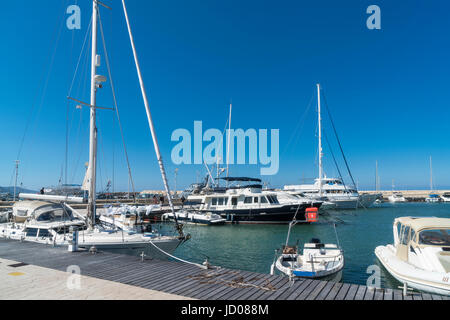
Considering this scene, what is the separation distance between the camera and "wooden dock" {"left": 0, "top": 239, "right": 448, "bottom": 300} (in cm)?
746

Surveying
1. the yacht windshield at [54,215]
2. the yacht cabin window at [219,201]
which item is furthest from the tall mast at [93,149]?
the yacht cabin window at [219,201]

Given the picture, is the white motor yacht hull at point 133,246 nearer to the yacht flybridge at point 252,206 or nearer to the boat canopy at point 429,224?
the boat canopy at point 429,224

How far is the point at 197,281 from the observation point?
859 centimetres

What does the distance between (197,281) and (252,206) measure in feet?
93.2

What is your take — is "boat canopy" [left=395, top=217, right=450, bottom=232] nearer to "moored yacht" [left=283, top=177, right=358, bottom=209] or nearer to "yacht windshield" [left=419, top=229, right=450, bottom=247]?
"yacht windshield" [left=419, top=229, right=450, bottom=247]

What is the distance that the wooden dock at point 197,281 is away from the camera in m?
7.46

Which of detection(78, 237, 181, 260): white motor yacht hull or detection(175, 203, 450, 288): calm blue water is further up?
detection(78, 237, 181, 260): white motor yacht hull

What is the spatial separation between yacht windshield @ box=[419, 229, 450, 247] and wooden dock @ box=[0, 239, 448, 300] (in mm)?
5820

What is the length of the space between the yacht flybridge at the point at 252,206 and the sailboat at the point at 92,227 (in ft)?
67.1

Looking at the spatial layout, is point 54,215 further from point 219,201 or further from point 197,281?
point 219,201

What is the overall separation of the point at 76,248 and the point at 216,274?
7.01 metres

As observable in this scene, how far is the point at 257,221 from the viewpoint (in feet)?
118

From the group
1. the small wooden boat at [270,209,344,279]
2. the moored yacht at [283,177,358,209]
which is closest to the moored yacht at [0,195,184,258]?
the small wooden boat at [270,209,344,279]

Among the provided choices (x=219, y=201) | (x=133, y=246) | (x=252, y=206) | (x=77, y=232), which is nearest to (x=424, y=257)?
(x=133, y=246)
